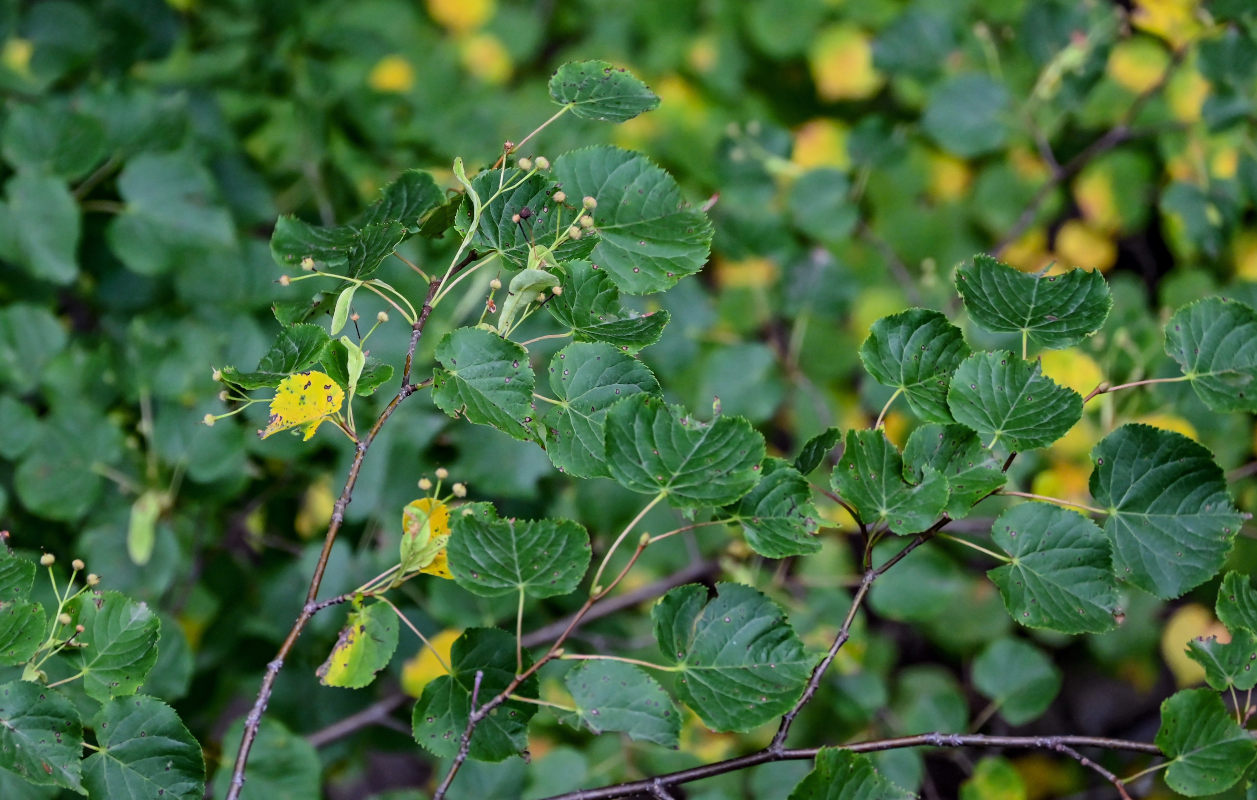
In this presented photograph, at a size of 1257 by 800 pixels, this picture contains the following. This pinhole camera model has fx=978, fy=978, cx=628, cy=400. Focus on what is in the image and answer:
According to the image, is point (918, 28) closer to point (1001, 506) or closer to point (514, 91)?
point (1001, 506)

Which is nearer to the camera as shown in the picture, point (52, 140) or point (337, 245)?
point (337, 245)

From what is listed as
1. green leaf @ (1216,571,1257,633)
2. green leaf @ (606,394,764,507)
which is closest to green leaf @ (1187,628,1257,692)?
green leaf @ (1216,571,1257,633)

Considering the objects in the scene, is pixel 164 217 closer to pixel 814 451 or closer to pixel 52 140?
pixel 52 140

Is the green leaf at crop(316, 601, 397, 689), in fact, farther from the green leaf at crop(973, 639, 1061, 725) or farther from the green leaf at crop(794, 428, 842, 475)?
the green leaf at crop(973, 639, 1061, 725)

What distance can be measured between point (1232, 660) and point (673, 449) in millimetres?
299

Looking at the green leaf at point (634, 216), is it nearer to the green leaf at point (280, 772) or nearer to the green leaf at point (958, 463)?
the green leaf at point (958, 463)

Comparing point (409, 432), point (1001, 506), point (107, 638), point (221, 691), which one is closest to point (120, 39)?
point (409, 432)

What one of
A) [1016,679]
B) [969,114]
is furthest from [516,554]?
[969,114]

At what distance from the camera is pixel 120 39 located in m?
1.11

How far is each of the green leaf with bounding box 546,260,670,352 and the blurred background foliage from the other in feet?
1.42

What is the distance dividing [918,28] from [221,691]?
1.12m

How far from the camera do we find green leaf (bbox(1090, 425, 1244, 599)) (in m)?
0.48

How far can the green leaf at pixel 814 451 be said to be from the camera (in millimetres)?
502

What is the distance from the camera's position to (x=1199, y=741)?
0.49 meters
